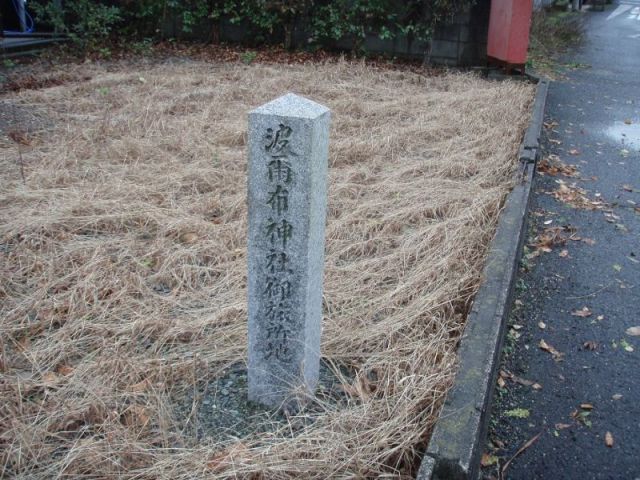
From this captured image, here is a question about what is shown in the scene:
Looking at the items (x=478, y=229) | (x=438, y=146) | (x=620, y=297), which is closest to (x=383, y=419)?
(x=478, y=229)

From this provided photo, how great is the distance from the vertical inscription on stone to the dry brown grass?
0.26 m

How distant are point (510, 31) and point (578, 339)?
735 cm

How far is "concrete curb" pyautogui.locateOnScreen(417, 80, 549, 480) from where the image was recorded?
7.15 feet

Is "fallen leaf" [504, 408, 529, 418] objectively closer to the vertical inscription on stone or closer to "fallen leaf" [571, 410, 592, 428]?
"fallen leaf" [571, 410, 592, 428]

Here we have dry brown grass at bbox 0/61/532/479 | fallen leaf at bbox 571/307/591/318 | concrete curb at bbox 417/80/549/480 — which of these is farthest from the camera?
fallen leaf at bbox 571/307/591/318

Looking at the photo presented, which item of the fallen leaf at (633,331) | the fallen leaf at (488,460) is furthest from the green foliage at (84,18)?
the fallen leaf at (488,460)

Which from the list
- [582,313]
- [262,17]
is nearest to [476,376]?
[582,313]

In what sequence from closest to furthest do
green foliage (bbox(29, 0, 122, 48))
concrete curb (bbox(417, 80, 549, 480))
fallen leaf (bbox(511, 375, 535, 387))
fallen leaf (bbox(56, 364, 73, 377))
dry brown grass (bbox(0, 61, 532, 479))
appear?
1. concrete curb (bbox(417, 80, 549, 480))
2. dry brown grass (bbox(0, 61, 532, 479))
3. fallen leaf (bbox(56, 364, 73, 377))
4. fallen leaf (bbox(511, 375, 535, 387))
5. green foliage (bbox(29, 0, 122, 48))

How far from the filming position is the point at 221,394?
8.71ft

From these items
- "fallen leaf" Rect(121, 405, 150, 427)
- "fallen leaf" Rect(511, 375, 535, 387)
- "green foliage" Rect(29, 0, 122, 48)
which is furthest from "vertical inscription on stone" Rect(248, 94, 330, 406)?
"green foliage" Rect(29, 0, 122, 48)

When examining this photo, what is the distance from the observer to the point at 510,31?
9.55m

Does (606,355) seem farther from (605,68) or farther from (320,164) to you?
(605,68)

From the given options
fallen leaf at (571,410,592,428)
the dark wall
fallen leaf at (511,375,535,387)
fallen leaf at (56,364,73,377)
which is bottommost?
fallen leaf at (571,410,592,428)

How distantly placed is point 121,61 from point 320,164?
9454mm
